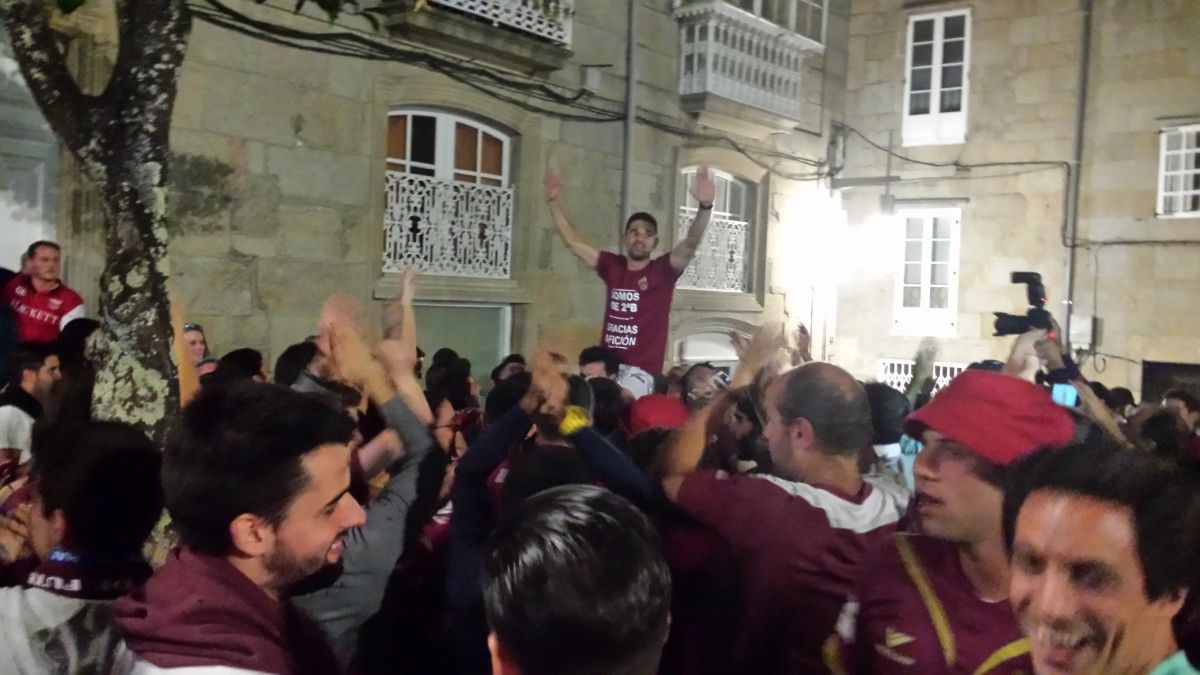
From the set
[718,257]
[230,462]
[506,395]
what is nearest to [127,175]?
[506,395]

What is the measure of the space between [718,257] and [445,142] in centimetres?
446

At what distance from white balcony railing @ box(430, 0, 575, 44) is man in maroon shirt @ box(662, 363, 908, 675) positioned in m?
6.80

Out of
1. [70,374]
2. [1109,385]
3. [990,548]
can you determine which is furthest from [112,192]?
[1109,385]

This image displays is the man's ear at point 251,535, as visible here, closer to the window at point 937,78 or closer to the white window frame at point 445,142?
the white window frame at point 445,142

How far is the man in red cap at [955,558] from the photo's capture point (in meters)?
1.81

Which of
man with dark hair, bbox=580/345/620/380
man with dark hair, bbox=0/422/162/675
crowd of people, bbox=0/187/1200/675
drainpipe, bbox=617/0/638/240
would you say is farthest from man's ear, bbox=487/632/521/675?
drainpipe, bbox=617/0/638/240

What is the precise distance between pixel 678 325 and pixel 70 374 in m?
8.04

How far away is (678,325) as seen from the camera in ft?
37.3

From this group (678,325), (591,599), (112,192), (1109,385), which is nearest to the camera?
(591,599)

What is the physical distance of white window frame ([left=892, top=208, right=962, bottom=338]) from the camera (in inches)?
528

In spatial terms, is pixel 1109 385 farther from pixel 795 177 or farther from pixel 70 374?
pixel 70 374

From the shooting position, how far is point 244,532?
5.58ft

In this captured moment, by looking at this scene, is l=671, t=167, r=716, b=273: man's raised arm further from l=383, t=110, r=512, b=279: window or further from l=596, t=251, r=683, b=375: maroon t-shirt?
l=383, t=110, r=512, b=279: window

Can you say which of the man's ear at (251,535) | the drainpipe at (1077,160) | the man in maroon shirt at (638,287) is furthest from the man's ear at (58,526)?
the drainpipe at (1077,160)
